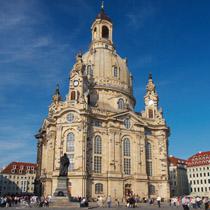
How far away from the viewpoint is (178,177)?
347 feet

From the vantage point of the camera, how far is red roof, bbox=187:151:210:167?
323ft

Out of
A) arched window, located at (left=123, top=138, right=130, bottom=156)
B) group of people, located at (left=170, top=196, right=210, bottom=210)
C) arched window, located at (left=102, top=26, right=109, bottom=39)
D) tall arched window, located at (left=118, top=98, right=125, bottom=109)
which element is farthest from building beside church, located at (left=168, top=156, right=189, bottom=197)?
group of people, located at (left=170, top=196, right=210, bottom=210)

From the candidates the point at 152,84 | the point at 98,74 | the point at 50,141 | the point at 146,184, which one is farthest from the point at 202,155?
the point at 50,141

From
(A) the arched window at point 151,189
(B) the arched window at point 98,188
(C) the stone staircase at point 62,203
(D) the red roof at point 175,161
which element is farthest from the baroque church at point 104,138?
(D) the red roof at point 175,161

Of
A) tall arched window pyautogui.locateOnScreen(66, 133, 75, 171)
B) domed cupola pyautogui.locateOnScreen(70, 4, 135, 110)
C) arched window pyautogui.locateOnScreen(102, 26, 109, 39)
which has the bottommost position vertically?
tall arched window pyautogui.locateOnScreen(66, 133, 75, 171)

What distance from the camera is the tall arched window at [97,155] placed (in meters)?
64.2

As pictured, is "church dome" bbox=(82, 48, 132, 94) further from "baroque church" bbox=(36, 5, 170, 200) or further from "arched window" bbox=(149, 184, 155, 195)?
"arched window" bbox=(149, 184, 155, 195)

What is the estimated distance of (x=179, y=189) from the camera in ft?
345

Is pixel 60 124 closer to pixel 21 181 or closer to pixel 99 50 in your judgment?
pixel 99 50

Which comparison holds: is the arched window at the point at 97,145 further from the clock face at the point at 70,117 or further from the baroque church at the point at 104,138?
the clock face at the point at 70,117

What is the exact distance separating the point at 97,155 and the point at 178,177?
50306 millimetres

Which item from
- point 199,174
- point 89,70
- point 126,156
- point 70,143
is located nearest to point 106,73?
point 89,70

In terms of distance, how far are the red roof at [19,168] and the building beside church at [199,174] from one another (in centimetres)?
5361

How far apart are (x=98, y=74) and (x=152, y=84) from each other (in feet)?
49.7
